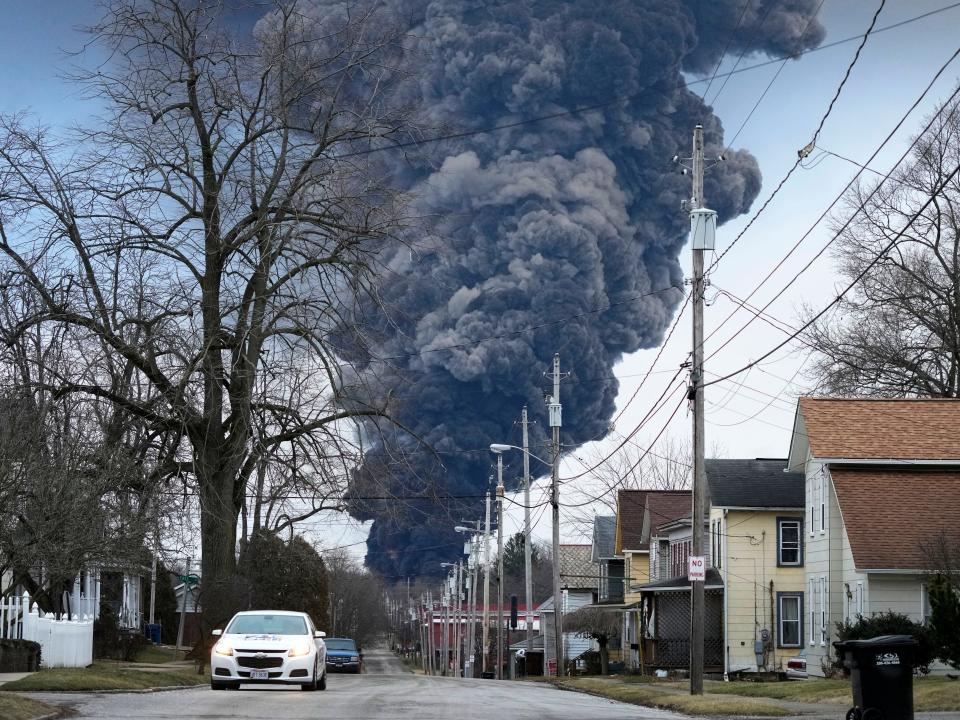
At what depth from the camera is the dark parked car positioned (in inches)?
2188

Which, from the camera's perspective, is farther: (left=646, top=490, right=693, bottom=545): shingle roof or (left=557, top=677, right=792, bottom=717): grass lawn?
(left=646, top=490, right=693, bottom=545): shingle roof

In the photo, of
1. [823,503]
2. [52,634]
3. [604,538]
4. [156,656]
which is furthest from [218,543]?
[604,538]

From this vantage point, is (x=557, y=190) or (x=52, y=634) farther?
(x=557, y=190)

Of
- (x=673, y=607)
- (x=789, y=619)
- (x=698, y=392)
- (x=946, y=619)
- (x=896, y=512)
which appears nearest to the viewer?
(x=946, y=619)

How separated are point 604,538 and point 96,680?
53846mm

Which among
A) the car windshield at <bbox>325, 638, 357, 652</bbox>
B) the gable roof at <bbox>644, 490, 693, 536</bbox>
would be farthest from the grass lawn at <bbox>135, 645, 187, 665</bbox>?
the gable roof at <bbox>644, 490, 693, 536</bbox>

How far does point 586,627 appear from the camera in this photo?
7019 cm

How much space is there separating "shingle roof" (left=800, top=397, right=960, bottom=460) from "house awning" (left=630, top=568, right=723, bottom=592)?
909 cm

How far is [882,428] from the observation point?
128 feet

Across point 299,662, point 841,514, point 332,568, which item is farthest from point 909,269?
point 332,568

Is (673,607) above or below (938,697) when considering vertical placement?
above

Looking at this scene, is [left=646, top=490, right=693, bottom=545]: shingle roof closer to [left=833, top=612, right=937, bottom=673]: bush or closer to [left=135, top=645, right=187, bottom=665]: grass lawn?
[left=135, top=645, right=187, bottom=665]: grass lawn

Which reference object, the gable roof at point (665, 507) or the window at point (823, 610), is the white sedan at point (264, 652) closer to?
the window at point (823, 610)

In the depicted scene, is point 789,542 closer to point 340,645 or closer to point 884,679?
point 340,645
